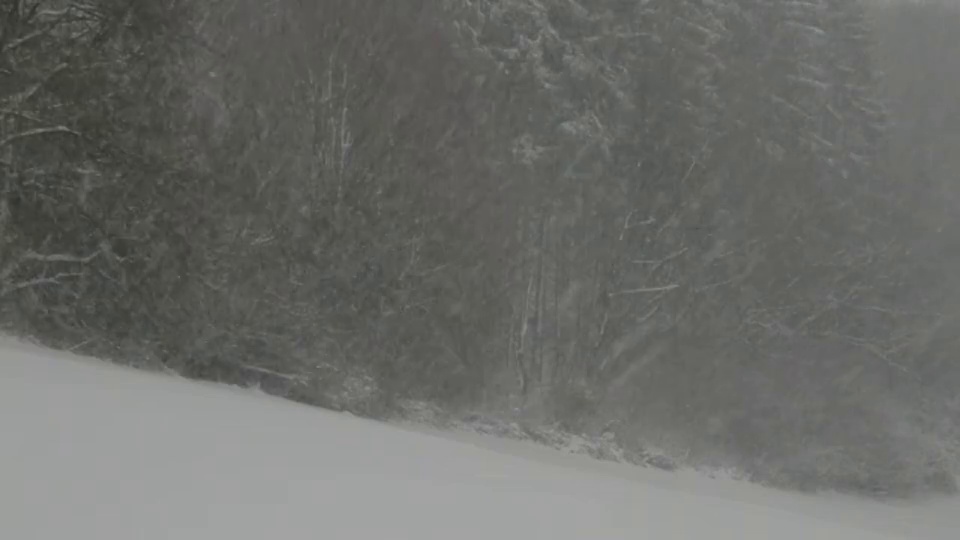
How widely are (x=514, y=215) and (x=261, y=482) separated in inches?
737

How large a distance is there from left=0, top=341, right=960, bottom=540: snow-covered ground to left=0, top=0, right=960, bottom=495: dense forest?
286 inches

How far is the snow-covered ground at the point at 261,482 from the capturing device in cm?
490

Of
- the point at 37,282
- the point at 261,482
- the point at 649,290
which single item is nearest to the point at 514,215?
the point at 649,290

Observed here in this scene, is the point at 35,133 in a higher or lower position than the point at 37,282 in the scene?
higher

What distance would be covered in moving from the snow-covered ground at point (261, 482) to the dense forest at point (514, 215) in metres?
7.27

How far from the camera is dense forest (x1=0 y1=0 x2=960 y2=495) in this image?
15.5 metres

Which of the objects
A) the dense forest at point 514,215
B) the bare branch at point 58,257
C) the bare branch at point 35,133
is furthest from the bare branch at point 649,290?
the bare branch at point 35,133

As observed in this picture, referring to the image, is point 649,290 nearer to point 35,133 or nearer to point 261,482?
point 35,133

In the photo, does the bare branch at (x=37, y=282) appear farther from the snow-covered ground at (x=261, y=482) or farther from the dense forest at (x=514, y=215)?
the snow-covered ground at (x=261, y=482)

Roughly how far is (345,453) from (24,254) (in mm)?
9547

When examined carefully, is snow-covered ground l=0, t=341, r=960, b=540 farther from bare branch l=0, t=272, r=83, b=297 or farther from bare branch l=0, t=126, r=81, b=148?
bare branch l=0, t=126, r=81, b=148

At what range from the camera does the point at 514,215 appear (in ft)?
79.8

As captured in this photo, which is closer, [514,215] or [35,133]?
[35,133]

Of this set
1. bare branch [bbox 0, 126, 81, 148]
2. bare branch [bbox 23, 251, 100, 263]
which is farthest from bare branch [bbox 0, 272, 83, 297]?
bare branch [bbox 0, 126, 81, 148]
